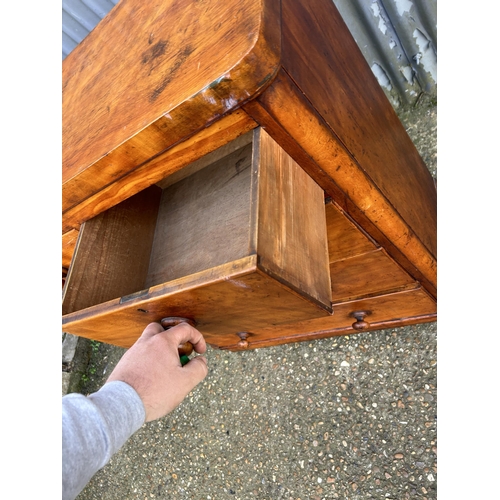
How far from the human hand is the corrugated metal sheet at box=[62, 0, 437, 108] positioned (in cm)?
205

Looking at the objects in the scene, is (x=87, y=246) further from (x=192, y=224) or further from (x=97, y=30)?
(x=97, y=30)

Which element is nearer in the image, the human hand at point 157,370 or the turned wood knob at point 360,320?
the human hand at point 157,370

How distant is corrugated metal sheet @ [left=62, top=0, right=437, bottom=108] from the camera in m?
2.18

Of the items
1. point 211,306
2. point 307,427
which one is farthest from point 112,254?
point 307,427

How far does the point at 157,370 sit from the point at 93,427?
0.19m

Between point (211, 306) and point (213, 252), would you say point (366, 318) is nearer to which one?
point (213, 252)

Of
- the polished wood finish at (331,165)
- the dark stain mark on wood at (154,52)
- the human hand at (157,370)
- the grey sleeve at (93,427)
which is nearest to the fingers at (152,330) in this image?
the human hand at (157,370)

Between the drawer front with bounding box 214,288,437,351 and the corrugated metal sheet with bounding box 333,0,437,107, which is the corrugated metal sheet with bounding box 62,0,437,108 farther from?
the drawer front with bounding box 214,288,437,351

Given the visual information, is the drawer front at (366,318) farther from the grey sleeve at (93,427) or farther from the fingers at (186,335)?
the grey sleeve at (93,427)

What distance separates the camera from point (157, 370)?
0.91 meters

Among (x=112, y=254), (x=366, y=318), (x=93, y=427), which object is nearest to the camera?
(x=93, y=427)

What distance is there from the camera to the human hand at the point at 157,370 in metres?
0.88

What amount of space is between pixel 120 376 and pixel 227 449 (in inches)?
63.6

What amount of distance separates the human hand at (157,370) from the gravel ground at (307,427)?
1.17m
